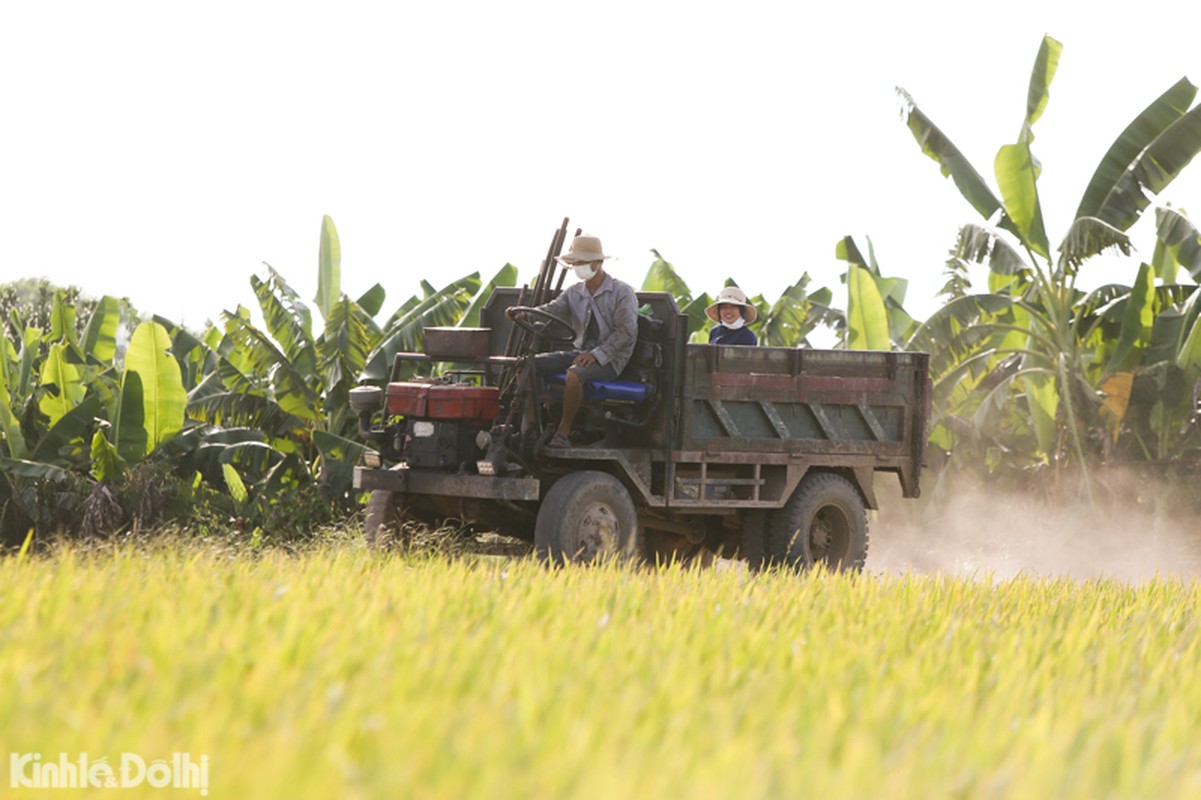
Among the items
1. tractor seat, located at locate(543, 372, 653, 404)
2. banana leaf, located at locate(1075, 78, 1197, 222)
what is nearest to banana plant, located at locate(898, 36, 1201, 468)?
banana leaf, located at locate(1075, 78, 1197, 222)

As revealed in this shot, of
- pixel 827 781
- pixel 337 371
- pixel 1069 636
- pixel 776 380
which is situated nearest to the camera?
pixel 827 781

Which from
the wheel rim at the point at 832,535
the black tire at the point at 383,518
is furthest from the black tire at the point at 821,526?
the black tire at the point at 383,518

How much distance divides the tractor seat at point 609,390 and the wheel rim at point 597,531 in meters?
0.74

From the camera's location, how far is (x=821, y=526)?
1336 cm

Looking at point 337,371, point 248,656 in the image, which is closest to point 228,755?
point 248,656

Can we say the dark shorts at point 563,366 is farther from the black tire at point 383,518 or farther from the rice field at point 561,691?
the rice field at point 561,691

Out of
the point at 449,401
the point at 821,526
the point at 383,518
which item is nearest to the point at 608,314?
the point at 449,401

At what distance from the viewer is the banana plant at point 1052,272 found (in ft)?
65.5

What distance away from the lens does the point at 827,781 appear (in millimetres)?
4113

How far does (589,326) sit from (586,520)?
53.8 inches

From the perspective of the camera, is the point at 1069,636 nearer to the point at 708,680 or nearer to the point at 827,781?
the point at 708,680

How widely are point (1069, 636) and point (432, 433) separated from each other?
538cm

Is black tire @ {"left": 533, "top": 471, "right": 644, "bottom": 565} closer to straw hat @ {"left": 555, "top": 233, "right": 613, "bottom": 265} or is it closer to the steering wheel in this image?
the steering wheel

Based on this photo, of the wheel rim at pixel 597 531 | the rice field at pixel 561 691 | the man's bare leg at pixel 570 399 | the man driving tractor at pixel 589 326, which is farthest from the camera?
the wheel rim at pixel 597 531
